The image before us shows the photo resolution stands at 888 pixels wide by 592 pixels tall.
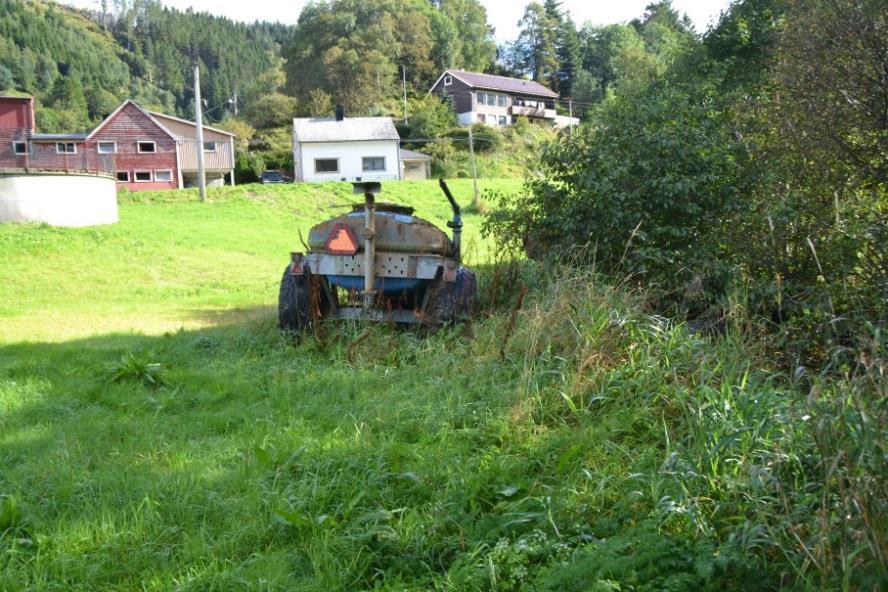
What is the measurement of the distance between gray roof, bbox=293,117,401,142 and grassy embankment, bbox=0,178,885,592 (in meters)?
39.5

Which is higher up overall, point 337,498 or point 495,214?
point 495,214

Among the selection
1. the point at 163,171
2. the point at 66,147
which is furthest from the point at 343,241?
the point at 66,147

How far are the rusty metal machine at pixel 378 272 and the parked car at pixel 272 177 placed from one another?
38.4 m

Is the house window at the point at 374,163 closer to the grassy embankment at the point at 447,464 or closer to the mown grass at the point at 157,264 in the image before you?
the mown grass at the point at 157,264

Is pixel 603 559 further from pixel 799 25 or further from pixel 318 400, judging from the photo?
pixel 799 25

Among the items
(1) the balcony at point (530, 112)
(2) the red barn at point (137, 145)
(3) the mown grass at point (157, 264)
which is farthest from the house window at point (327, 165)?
(1) the balcony at point (530, 112)

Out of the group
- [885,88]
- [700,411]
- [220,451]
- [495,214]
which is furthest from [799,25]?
[220,451]

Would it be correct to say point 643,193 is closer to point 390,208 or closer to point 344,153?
point 390,208

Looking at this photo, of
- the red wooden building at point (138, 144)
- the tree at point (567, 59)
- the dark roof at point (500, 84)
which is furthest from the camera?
the tree at point (567, 59)

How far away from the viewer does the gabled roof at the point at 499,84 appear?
210ft

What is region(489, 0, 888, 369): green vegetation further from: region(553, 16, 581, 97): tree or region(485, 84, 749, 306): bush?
region(553, 16, 581, 97): tree

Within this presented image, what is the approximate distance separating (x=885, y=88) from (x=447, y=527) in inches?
211

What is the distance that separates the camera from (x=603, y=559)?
2666mm

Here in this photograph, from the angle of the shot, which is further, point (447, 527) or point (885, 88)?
point (885, 88)
